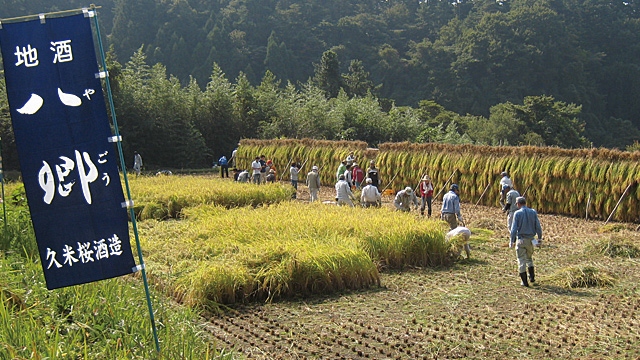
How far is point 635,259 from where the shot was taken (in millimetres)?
10156

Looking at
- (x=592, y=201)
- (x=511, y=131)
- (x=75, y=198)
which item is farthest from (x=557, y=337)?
(x=511, y=131)

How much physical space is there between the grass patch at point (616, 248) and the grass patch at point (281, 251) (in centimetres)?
322

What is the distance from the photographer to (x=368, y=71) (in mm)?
Result: 68875

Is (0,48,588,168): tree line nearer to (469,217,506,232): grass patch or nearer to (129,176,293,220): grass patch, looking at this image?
(129,176,293,220): grass patch

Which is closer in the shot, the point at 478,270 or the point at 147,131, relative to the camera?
the point at 478,270

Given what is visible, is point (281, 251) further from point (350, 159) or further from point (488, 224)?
point (350, 159)

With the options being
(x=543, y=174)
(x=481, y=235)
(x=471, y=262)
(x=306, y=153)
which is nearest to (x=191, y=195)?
(x=481, y=235)

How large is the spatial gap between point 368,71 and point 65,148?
66.5 m

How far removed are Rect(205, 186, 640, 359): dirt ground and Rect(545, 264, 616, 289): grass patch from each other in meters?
0.11

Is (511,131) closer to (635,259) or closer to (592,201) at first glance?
(592,201)

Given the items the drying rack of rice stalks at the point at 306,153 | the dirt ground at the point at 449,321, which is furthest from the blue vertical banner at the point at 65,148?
the drying rack of rice stalks at the point at 306,153

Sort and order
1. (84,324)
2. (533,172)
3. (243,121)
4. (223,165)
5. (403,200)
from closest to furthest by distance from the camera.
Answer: (84,324)
(403,200)
(533,172)
(223,165)
(243,121)

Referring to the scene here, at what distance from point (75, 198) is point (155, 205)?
32.1 ft

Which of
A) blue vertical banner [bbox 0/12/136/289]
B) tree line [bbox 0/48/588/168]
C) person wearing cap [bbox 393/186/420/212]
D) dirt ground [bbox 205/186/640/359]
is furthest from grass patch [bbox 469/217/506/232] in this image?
tree line [bbox 0/48/588/168]
